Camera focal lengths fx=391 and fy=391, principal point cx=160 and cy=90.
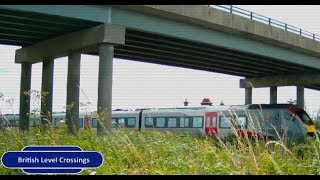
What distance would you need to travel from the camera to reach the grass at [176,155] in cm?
384

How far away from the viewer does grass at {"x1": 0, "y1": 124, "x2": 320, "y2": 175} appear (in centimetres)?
384

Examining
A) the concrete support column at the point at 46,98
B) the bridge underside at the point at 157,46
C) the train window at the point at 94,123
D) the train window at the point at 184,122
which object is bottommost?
the train window at the point at 184,122

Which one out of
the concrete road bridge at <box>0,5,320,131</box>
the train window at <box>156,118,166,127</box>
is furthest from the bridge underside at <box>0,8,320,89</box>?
the train window at <box>156,118,166,127</box>

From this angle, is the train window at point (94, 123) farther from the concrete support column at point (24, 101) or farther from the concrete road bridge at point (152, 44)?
the concrete support column at point (24, 101)

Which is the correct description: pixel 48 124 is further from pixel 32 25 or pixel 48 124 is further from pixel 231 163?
pixel 32 25

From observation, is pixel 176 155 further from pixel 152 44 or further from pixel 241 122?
pixel 152 44

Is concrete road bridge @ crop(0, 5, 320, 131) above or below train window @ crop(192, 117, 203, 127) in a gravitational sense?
above

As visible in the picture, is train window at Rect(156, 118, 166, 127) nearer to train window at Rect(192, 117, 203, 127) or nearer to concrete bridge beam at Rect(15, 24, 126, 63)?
train window at Rect(192, 117, 203, 127)

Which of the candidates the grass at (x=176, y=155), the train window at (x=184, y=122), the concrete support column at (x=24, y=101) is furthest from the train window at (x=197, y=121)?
the concrete support column at (x=24, y=101)

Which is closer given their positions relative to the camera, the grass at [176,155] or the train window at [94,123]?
the grass at [176,155]

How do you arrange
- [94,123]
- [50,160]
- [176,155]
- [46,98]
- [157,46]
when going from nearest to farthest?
[50,160], [176,155], [46,98], [94,123], [157,46]

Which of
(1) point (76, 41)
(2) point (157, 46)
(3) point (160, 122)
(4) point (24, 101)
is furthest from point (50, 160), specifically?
(1) point (76, 41)

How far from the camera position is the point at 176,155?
490 cm
